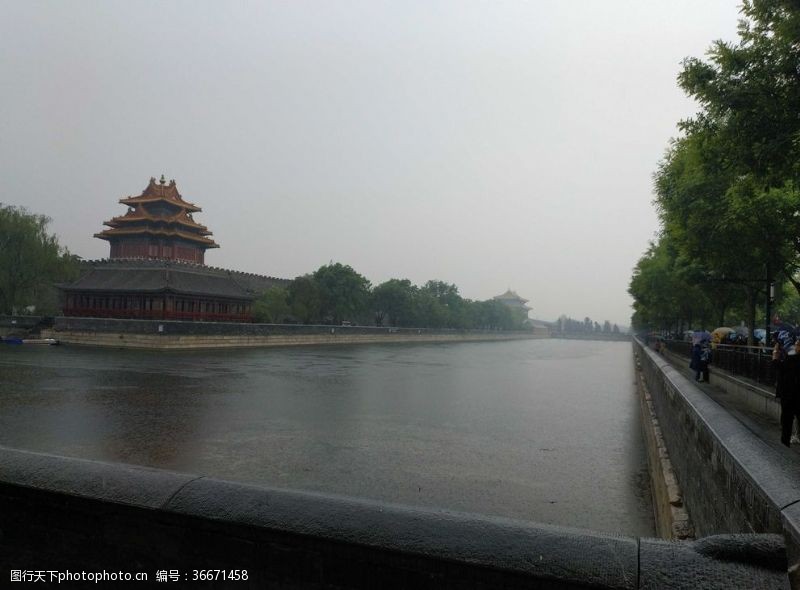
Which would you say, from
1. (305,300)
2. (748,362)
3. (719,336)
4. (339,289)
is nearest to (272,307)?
(305,300)

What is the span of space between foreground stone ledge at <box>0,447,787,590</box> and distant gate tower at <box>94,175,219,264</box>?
198ft

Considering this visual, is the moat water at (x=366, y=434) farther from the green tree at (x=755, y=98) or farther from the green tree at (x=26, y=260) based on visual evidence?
the green tree at (x=26, y=260)

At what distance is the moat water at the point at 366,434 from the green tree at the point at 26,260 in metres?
24.6

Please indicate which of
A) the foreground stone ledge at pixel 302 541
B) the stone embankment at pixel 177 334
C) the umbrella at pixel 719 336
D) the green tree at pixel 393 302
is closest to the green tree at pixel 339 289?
the stone embankment at pixel 177 334

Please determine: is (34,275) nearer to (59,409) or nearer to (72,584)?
(59,409)

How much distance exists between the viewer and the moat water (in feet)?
31.1

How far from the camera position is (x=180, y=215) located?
204 feet

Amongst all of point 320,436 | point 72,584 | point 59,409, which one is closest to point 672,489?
point 72,584

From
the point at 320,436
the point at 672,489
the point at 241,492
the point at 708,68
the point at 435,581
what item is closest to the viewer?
the point at 435,581

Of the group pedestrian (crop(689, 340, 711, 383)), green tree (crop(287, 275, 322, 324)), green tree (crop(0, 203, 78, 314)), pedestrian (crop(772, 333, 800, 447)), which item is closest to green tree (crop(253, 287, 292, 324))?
green tree (crop(287, 275, 322, 324))

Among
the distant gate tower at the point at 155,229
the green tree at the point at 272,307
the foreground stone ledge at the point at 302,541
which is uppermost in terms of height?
the distant gate tower at the point at 155,229

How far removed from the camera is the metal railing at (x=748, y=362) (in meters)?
11.8

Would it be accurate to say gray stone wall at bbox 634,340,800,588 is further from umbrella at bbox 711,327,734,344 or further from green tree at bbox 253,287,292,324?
green tree at bbox 253,287,292,324

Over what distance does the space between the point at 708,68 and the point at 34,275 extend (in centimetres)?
5276
